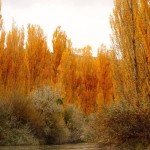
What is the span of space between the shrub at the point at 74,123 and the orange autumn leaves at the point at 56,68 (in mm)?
5432

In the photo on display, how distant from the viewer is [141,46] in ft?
54.9

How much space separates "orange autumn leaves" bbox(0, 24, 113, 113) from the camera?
3316 cm

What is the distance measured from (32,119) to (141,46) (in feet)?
26.7

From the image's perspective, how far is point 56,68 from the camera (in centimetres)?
3959

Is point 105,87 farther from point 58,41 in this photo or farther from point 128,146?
point 128,146

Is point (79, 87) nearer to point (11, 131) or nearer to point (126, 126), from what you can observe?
point (11, 131)

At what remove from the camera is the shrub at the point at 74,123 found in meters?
25.4

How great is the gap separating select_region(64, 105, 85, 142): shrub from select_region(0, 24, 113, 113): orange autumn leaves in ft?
17.8

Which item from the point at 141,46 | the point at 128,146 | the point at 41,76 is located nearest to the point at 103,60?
the point at 41,76

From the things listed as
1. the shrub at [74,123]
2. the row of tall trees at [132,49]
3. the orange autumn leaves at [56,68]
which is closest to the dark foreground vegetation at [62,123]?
the shrub at [74,123]

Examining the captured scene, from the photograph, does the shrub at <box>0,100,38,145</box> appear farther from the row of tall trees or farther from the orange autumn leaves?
the orange autumn leaves

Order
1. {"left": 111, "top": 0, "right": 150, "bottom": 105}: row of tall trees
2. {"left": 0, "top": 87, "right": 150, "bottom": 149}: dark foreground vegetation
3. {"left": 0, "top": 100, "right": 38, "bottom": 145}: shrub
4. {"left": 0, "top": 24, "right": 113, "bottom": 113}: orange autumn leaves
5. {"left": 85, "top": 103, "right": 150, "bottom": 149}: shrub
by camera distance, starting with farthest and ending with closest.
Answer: {"left": 0, "top": 24, "right": 113, "bottom": 113}: orange autumn leaves
{"left": 0, "top": 100, "right": 38, "bottom": 145}: shrub
{"left": 111, "top": 0, "right": 150, "bottom": 105}: row of tall trees
{"left": 0, "top": 87, "right": 150, "bottom": 149}: dark foreground vegetation
{"left": 85, "top": 103, "right": 150, "bottom": 149}: shrub

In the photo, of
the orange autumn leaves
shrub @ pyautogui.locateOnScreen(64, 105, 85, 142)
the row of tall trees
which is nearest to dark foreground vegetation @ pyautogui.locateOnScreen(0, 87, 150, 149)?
shrub @ pyautogui.locateOnScreen(64, 105, 85, 142)

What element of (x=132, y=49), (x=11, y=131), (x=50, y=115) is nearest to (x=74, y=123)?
(x=50, y=115)
